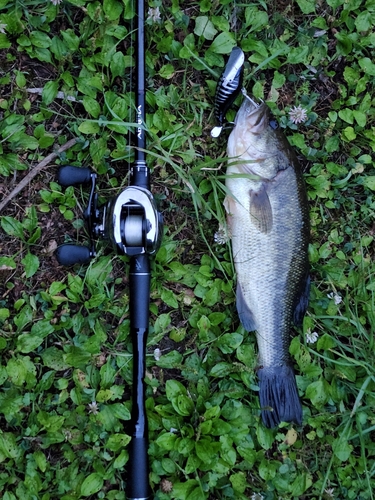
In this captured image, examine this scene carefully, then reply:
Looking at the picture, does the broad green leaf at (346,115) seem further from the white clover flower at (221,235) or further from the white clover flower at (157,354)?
the white clover flower at (157,354)

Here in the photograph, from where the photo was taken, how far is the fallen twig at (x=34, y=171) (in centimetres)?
279

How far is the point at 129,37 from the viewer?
2.89m

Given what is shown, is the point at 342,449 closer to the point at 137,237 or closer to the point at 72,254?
the point at 137,237

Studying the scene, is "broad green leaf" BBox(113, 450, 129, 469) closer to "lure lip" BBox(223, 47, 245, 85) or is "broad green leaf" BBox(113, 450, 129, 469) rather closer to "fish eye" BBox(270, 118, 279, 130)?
"fish eye" BBox(270, 118, 279, 130)

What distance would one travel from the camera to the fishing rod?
98.1 inches

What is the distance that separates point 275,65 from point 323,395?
6.36 feet

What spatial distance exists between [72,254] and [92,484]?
1191 mm

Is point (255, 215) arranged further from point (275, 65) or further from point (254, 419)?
point (254, 419)

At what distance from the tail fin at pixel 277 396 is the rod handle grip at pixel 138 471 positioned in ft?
2.28

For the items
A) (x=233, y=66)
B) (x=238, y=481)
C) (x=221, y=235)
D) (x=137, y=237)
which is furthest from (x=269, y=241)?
Result: (x=238, y=481)

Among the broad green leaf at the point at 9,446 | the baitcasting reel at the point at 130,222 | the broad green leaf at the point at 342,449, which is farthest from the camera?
the broad green leaf at the point at 342,449

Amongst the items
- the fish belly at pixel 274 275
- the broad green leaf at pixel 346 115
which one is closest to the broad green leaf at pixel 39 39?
the fish belly at pixel 274 275

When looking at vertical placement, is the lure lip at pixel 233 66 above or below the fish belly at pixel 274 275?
above

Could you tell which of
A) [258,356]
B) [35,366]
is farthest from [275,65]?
[35,366]
